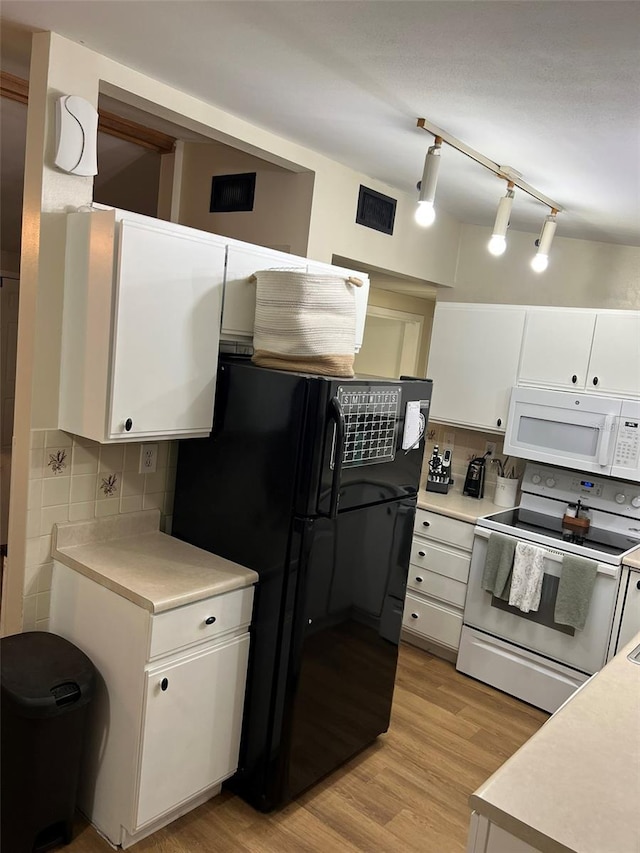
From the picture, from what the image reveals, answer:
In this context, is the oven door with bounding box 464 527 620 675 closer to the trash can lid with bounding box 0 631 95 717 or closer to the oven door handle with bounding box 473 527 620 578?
the oven door handle with bounding box 473 527 620 578

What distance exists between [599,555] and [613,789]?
1920 mm

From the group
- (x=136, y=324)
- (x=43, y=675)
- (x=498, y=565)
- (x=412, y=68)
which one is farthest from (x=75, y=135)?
(x=498, y=565)

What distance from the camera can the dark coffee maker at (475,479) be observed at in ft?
13.4

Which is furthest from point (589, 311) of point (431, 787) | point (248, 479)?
point (431, 787)

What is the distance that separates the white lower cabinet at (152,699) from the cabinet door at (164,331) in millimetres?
613

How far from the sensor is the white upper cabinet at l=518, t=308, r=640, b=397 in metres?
3.40

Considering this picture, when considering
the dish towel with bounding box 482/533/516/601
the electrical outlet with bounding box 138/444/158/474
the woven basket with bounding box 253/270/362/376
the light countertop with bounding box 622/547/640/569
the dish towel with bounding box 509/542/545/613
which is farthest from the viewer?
the dish towel with bounding box 482/533/516/601

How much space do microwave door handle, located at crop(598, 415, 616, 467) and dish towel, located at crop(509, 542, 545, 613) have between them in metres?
0.58

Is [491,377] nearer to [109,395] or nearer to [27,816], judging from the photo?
[109,395]

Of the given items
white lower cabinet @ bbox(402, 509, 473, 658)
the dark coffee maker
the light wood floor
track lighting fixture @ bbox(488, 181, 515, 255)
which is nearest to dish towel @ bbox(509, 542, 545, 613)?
white lower cabinet @ bbox(402, 509, 473, 658)

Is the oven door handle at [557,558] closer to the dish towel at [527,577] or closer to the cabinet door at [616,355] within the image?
the dish towel at [527,577]

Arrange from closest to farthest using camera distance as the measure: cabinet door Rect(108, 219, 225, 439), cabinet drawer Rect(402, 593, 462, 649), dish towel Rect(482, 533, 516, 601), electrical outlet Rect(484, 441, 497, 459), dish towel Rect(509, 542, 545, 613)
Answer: cabinet door Rect(108, 219, 225, 439), dish towel Rect(509, 542, 545, 613), dish towel Rect(482, 533, 516, 601), cabinet drawer Rect(402, 593, 462, 649), electrical outlet Rect(484, 441, 497, 459)

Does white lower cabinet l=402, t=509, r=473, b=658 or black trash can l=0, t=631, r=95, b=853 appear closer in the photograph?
black trash can l=0, t=631, r=95, b=853

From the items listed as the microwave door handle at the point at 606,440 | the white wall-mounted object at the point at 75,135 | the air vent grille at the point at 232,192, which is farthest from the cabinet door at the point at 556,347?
the white wall-mounted object at the point at 75,135
